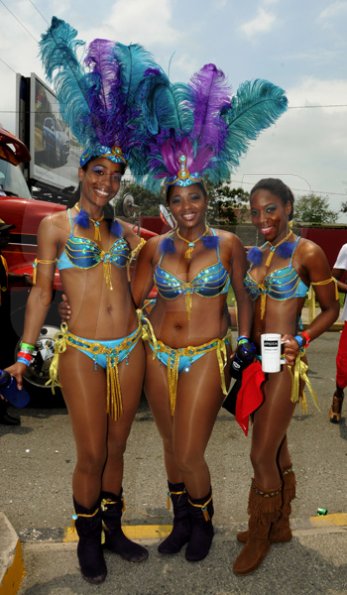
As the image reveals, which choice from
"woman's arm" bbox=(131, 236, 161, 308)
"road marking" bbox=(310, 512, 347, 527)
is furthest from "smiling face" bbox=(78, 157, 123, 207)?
"road marking" bbox=(310, 512, 347, 527)

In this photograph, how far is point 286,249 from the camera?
2.90m

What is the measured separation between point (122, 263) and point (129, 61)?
1.07m

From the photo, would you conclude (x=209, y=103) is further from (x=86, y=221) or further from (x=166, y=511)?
(x=166, y=511)

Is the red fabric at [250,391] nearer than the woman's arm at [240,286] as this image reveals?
Yes

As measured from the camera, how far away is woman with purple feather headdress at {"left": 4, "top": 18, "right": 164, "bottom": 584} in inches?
110

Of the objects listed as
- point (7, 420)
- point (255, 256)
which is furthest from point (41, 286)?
point (7, 420)

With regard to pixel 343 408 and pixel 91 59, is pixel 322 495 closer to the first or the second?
pixel 343 408

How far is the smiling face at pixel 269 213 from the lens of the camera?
2861 mm

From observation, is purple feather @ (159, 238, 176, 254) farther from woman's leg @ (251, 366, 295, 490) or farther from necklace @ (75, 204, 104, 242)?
woman's leg @ (251, 366, 295, 490)

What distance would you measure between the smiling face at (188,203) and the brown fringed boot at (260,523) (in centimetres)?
155

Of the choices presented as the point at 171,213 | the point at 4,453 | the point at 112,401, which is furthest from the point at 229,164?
the point at 4,453

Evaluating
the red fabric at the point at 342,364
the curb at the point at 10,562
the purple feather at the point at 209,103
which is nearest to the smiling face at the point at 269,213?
the purple feather at the point at 209,103

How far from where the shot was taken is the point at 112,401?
281 centimetres

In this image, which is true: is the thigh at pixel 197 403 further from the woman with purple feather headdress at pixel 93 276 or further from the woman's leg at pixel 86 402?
the woman's leg at pixel 86 402
